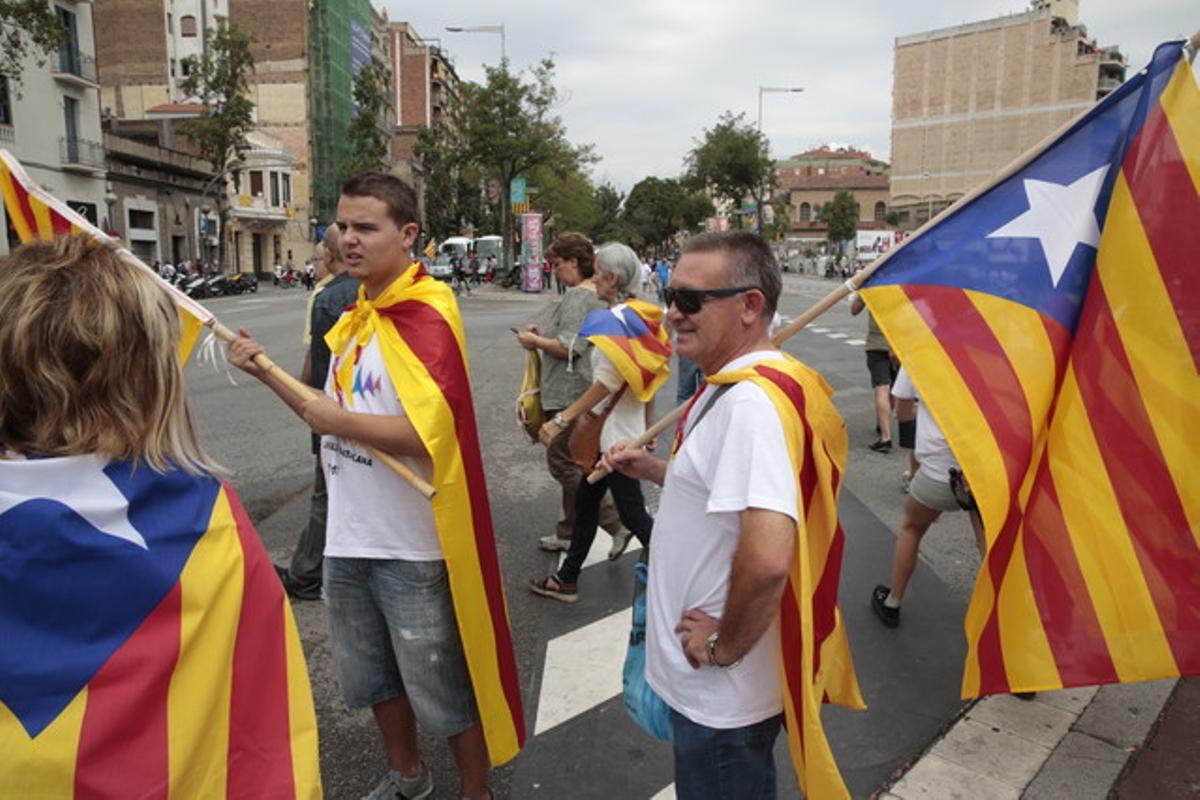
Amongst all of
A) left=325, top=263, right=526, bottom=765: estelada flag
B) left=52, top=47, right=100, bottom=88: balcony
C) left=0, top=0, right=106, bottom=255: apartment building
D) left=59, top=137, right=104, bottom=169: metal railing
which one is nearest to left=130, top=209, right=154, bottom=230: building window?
left=0, top=0, right=106, bottom=255: apartment building

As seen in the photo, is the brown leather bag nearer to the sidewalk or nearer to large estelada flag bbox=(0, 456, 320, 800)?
the sidewalk

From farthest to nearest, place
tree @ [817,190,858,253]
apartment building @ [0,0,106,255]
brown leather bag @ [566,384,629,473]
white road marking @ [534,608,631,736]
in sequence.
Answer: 1. tree @ [817,190,858,253]
2. apartment building @ [0,0,106,255]
3. brown leather bag @ [566,384,629,473]
4. white road marking @ [534,608,631,736]

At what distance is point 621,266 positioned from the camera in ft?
15.3

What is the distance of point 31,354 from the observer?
1.44m

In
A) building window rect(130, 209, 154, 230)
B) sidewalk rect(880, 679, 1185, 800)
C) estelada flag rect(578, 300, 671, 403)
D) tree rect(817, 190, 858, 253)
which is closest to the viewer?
sidewalk rect(880, 679, 1185, 800)

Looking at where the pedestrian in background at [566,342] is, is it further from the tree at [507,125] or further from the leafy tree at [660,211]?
the leafy tree at [660,211]

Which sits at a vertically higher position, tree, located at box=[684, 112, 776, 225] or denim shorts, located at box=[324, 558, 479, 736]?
tree, located at box=[684, 112, 776, 225]

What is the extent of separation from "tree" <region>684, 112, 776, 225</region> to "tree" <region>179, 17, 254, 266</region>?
25065mm

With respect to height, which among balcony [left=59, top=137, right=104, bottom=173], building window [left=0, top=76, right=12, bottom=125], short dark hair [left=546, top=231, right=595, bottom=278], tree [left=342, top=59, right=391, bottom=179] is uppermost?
tree [left=342, top=59, right=391, bottom=179]

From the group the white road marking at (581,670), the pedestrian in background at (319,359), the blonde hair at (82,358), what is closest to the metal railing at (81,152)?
the pedestrian in background at (319,359)

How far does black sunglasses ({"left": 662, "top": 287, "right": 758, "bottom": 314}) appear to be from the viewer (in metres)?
1.99

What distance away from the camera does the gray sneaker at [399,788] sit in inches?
112

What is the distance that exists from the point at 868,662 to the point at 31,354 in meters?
3.59

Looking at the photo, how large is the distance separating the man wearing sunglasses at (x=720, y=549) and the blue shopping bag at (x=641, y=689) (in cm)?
7
